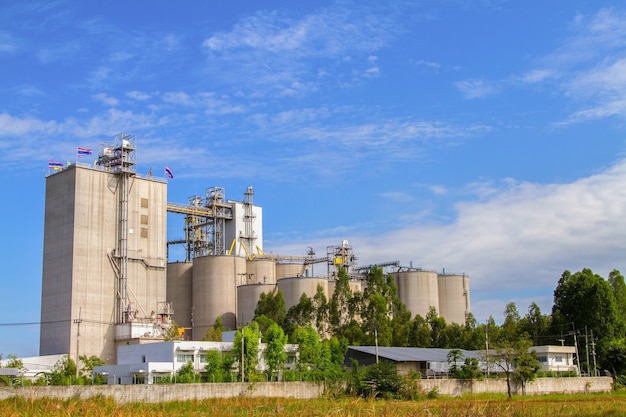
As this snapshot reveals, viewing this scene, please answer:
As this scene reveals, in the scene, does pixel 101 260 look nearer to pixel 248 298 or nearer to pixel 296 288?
pixel 248 298

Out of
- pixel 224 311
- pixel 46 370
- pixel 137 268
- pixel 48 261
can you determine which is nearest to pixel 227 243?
pixel 224 311

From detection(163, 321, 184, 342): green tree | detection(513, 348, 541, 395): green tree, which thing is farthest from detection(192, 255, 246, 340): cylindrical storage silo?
detection(513, 348, 541, 395): green tree

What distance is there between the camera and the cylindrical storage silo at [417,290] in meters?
108

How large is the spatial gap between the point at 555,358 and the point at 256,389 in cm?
4012

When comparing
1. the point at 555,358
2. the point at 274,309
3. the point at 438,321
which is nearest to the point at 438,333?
the point at 438,321

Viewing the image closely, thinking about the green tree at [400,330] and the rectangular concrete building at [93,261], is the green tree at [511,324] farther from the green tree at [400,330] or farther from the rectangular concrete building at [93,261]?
the rectangular concrete building at [93,261]

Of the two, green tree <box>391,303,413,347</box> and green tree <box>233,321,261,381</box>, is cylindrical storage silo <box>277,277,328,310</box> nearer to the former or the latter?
green tree <box>391,303,413,347</box>

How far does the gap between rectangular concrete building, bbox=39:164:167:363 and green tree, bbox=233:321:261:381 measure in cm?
2128

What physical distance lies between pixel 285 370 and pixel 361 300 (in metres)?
23.1

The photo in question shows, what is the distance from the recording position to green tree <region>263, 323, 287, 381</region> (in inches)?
2510

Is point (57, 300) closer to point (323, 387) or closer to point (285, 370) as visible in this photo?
point (285, 370)

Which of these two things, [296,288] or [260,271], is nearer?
[296,288]

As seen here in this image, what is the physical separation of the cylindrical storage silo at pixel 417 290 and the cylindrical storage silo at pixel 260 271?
67.0ft

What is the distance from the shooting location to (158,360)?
63.1m
